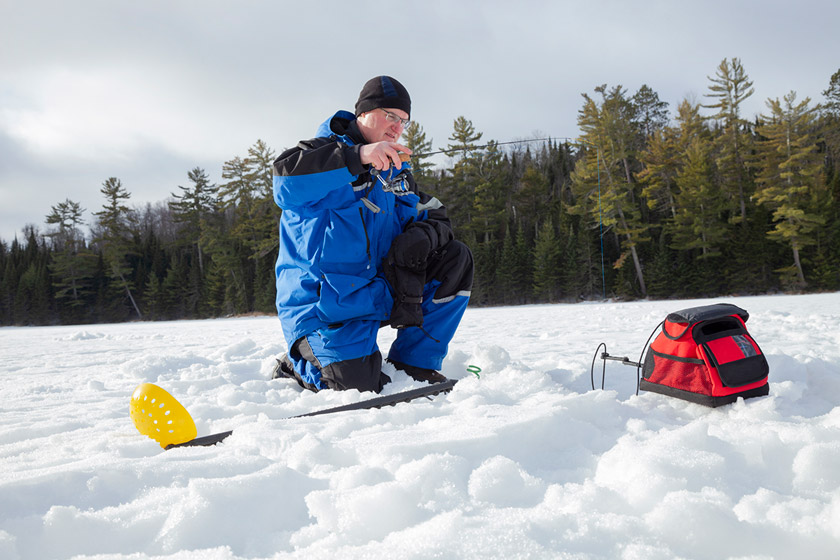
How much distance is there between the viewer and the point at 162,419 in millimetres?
1630

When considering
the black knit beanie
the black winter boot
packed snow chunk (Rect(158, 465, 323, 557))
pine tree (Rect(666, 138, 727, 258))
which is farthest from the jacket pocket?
pine tree (Rect(666, 138, 727, 258))

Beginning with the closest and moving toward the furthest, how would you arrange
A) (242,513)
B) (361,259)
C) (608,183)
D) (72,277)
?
(242,513), (361,259), (608,183), (72,277)

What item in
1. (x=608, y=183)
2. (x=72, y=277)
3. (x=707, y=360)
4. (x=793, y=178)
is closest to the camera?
(x=707, y=360)

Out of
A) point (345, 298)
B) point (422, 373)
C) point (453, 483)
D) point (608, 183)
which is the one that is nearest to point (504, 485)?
point (453, 483)

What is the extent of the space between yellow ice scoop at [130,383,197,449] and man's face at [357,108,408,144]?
1745mm

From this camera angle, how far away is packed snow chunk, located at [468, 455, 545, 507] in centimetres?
111

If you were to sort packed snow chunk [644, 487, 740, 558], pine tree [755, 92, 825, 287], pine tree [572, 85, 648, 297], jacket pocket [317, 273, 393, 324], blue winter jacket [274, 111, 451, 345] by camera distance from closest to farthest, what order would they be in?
packed snow chunk [644, 487, 740, 558] < blue winter jacket [274, 111, 451, 345] < jacket pocket [317, 273, 393, 324] < pine tree [755, 92, 825, 287] < pine tree [572, 85, 648, 297]

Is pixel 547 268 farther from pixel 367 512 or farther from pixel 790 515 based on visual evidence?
pixel 367 512

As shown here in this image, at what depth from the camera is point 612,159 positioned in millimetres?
27031

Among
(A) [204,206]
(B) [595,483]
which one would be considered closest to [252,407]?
(B) [595,483]

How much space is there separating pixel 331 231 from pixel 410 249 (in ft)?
1.42

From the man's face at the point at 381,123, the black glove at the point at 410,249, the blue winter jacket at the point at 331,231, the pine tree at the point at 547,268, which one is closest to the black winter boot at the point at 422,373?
the blue winter jacket at the point at 331,231

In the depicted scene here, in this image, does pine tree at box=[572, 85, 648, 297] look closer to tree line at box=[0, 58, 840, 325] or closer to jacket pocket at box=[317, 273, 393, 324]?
tree line at box=[0, 58, 840, 325]

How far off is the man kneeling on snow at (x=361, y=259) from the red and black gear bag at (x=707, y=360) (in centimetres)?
115
